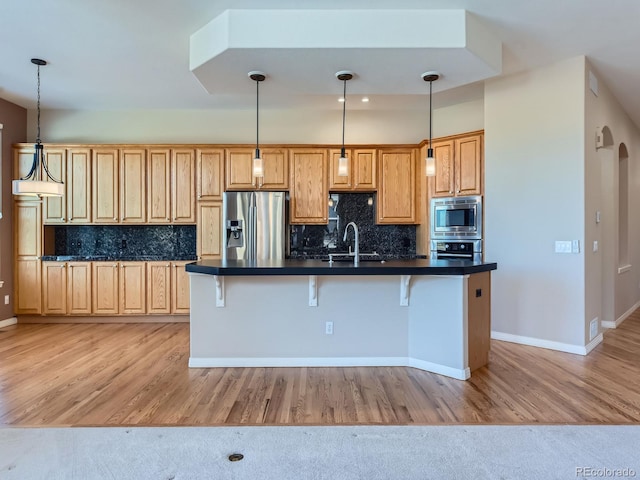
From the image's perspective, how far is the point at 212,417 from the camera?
7.88ft

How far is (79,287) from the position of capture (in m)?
4.98

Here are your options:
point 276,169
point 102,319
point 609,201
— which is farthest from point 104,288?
point 609,201

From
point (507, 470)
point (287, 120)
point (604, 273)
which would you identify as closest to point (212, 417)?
point (507, 470)

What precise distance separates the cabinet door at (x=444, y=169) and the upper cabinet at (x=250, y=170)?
6.57ft

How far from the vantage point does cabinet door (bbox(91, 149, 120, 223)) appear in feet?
16.7

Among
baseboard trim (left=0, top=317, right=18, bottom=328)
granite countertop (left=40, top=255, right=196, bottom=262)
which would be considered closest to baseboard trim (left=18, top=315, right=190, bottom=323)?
baseboard trim (left=0, top=317, right=18, bottom=328)

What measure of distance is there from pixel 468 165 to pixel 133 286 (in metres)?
4.60

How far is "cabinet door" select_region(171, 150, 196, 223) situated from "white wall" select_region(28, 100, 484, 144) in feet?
1.65

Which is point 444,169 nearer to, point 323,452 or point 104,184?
point 323,452

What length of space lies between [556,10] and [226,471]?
3873mm

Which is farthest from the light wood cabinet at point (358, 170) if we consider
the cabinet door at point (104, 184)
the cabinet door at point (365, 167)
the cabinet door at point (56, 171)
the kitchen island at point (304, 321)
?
the cabinet door at point (56, 171)

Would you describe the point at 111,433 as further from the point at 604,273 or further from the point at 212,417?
the point at 604,273

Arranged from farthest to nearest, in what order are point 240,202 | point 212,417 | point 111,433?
point 240,202, point 212,417, point 111,433

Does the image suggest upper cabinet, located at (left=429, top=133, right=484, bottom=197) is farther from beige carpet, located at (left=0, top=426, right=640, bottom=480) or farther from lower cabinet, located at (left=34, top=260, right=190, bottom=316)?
lower cabinet, located at (left=34, top=260, right=190, bottom=316)
